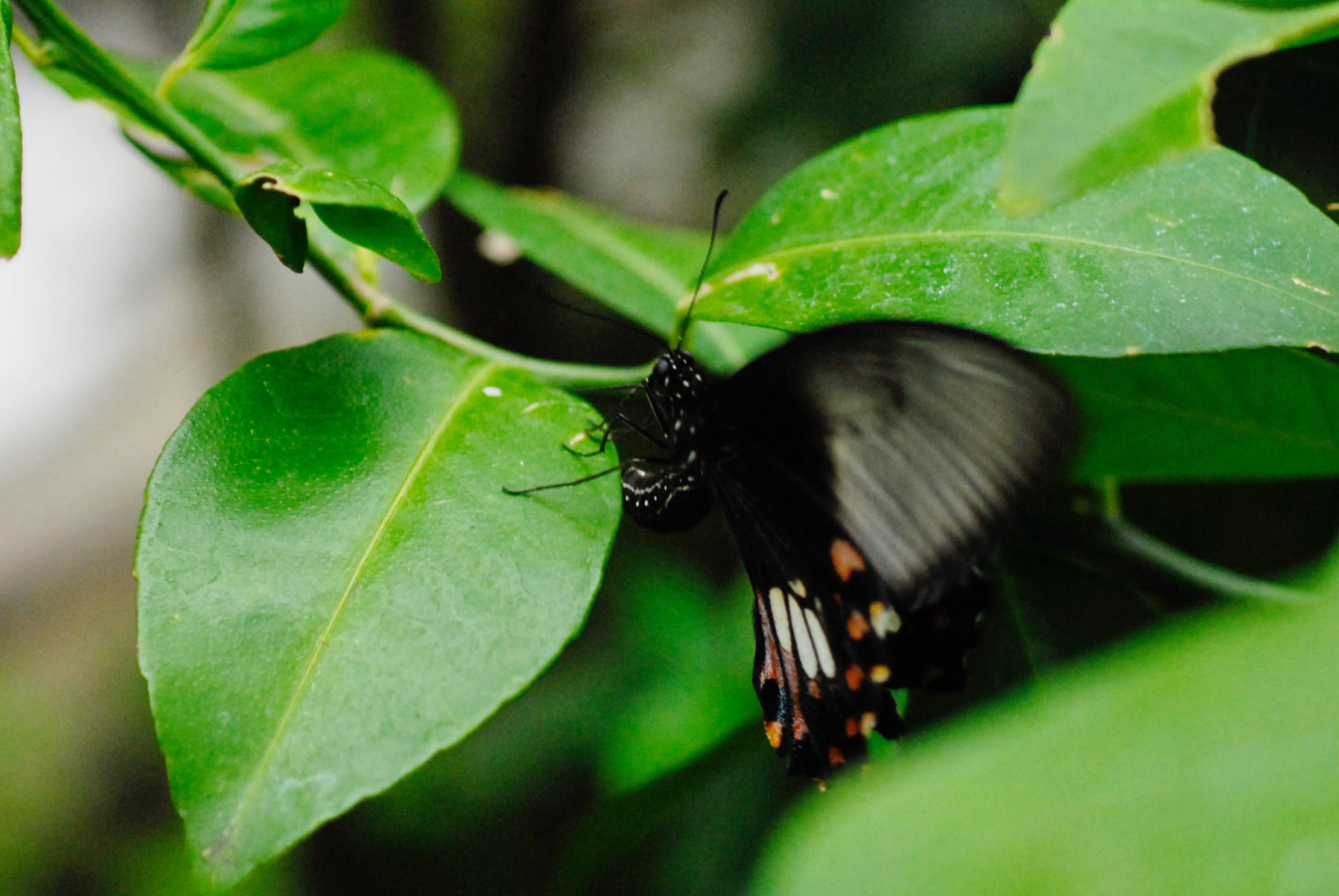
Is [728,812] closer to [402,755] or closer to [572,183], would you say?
[402,755]

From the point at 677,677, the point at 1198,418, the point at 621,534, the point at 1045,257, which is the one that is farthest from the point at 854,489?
the point at 621,534

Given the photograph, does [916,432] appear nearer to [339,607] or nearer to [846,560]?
[846,560]

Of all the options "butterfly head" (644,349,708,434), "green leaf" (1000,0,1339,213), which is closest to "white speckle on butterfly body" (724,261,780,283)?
"butterfly head" (644,349,708,434)

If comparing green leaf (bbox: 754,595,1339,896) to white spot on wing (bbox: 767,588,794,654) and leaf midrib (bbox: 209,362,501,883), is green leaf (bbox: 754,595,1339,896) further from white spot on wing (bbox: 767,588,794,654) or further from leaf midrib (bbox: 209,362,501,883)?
white spot on wing (bbox: 767,588,794,654)

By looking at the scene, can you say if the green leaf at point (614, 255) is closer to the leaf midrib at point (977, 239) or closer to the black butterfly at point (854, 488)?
the black butterfly at point (854, 488)

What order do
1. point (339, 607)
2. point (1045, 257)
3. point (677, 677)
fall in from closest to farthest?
point (339, 607) → point (1045, 257) → point (677, 677)

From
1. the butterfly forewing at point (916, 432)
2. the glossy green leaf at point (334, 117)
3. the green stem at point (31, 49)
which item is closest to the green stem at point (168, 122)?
the green stem at point (31, 49)

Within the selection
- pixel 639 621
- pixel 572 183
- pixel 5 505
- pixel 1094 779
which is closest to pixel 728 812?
pixel 639 621
